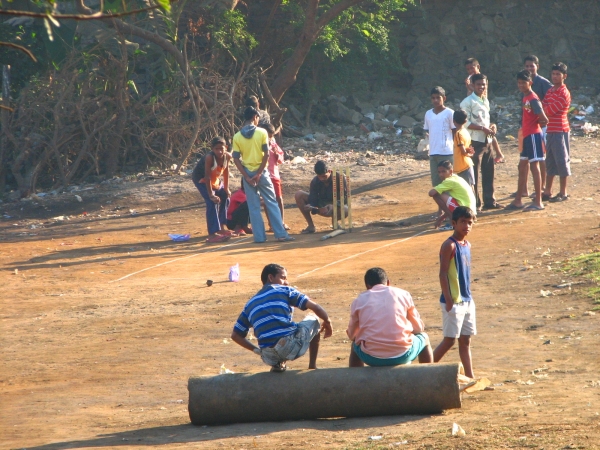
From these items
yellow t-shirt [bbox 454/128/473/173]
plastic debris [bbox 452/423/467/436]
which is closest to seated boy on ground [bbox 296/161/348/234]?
yellow t-shirt [bbox 454/128/473/173]

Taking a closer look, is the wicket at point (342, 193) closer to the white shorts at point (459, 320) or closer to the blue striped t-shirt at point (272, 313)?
the white shorts at point (459, 320)

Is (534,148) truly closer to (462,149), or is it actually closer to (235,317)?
(462,149)

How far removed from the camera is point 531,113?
41.6 feet

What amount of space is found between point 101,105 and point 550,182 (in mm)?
9324

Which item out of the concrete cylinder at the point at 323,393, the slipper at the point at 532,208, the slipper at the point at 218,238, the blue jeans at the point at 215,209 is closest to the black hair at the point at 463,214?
the concrete cylinder at the point at 323,393

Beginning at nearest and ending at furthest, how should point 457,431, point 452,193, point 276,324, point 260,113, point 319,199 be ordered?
point 457,431, point 276,324, point 452,193, point 319,199, point 260,113

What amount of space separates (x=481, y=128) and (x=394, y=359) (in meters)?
7.56

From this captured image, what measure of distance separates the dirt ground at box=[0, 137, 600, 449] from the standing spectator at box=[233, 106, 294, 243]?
0.31 meters

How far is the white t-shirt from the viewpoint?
12.6 meters

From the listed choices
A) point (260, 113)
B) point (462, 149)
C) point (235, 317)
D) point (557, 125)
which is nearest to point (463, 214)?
point (235, 317)

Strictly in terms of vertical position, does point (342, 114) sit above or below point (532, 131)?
above

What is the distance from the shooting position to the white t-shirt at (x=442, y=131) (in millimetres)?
12617

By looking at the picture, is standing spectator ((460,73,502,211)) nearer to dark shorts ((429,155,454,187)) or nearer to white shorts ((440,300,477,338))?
dark shorts ((429,155,454,187))

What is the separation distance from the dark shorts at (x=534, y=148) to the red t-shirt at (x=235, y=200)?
4.20 metres
